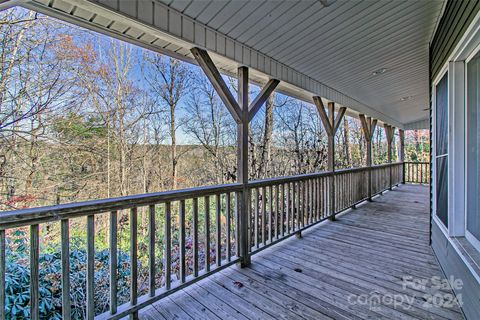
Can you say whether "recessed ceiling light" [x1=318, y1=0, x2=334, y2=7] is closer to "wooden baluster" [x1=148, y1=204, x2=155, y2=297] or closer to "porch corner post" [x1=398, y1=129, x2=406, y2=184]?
"wooden baluster" [x1=148, y1=204, x2=155, y2=297]

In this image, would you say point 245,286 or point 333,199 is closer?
point 245,286

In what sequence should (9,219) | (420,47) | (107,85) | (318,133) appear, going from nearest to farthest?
1. (9,219)
2. (420,47)
3. (107,85)
4. (318,133)

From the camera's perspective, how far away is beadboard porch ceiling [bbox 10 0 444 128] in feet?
6.39

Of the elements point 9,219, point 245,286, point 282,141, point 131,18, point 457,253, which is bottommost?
point 245,286

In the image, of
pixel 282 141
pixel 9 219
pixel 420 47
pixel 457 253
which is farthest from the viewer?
pixel 282 141

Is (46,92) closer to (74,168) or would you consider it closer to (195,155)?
(74,168)

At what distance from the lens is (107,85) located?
5.22 meters

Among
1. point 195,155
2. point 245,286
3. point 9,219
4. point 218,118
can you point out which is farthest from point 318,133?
point 9,219

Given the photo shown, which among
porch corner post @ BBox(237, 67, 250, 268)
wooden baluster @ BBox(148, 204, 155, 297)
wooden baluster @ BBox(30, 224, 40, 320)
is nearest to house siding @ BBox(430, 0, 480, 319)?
porch corner post @ BBox(237, 67, 250, 268)

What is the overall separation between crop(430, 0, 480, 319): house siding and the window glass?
248mm

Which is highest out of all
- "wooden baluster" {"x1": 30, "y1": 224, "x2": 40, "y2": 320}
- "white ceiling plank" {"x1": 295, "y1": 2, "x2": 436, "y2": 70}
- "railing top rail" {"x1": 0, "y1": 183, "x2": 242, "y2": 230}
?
"white ceiling plank" {"x1": 295, "y1": 2, "x2": 436, "y2": 70}

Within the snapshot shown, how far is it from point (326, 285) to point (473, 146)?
180 cm

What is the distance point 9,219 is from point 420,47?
4837 mm

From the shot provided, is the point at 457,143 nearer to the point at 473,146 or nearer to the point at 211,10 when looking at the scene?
the point at 473,146
